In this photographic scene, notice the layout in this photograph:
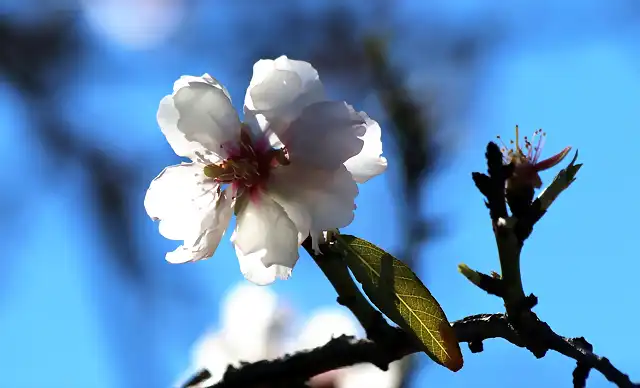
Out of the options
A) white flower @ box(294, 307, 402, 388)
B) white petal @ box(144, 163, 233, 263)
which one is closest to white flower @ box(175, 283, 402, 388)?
white flower @ box(294, 307, 402, 388)

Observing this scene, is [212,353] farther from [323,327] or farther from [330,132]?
[330,132]

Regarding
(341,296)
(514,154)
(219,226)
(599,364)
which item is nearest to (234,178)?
(219,226)

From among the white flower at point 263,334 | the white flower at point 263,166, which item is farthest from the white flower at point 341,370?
the white flower at point 263,166

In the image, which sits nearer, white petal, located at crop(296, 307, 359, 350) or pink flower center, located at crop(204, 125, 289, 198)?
pink flower center, located at crop(204, 125, 289, 198)

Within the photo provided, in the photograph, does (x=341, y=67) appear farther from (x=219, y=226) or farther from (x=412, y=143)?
(x=219, y=226)

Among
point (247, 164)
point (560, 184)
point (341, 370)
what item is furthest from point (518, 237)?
point (341, 370)

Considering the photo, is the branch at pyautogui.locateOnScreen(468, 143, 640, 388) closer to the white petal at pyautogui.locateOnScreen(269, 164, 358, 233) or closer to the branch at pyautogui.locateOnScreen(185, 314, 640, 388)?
the branch at pyautogui.locateOnScreen(185, 314, 640, 388)

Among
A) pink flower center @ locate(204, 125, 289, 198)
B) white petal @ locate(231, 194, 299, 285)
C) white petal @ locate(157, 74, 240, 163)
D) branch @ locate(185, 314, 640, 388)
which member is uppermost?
white petal @ locate(157, 74, 240, 163)

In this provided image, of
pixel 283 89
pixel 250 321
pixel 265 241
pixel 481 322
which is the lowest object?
pixel 481 322
